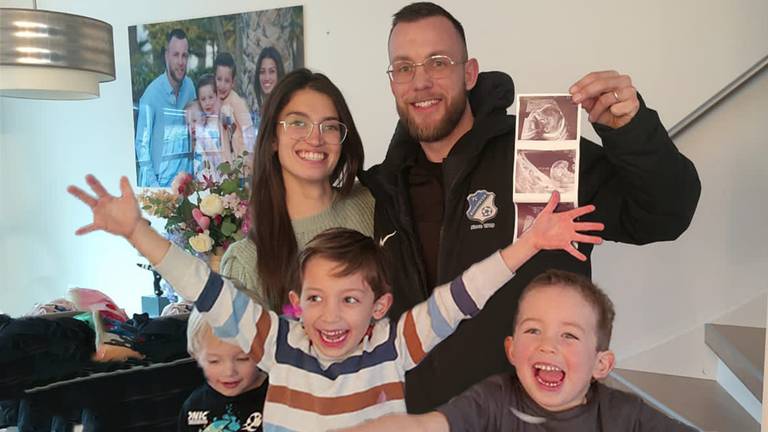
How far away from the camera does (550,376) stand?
3.27ft

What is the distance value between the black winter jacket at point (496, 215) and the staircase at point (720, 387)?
0.76m

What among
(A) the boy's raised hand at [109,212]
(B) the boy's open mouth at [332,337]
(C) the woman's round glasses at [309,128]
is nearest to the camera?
(A) the boy's raised hand at [109,212]

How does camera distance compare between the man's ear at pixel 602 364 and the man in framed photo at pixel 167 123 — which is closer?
the man's ear at pixel 602 364

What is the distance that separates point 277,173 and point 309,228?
5.0 inches

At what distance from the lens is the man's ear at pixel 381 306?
3.39ft

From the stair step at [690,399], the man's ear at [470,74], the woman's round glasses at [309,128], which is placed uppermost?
the man's ear at [470,74]

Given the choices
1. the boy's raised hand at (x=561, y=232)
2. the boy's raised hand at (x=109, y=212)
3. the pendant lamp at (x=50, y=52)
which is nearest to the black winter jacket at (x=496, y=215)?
the boy's raised hand at (x=561, y=232)

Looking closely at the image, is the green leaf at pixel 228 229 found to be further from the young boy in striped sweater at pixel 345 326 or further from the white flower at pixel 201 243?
the young boy in striped sweater at pixel 345 326

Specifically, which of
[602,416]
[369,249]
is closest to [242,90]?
[369,249]

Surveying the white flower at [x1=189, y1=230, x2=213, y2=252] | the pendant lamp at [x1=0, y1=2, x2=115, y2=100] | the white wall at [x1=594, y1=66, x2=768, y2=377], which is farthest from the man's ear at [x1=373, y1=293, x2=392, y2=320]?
the white wall at [x1=594, y1=66, x2=768, y2=377]

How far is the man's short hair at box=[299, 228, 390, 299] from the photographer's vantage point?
1.02 m

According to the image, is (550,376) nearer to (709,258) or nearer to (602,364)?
(602,364)

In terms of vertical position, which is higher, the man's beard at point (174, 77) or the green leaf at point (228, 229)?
the man's beard at point (174, 77)

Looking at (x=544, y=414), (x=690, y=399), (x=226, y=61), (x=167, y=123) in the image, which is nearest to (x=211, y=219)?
(x=544, y=414)
